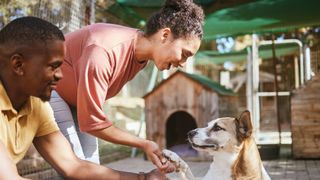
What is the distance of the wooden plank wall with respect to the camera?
6.61 metres

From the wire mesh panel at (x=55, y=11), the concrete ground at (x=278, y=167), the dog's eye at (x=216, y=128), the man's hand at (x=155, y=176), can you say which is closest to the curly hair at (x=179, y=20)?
the man's hand at (x=155, y=176)

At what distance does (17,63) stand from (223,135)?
2.19m

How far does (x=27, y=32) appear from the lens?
4.94ft

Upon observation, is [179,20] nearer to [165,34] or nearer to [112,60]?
[165,34]

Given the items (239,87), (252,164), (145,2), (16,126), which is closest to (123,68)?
(16,126)

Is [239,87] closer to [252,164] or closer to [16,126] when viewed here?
[252,164]

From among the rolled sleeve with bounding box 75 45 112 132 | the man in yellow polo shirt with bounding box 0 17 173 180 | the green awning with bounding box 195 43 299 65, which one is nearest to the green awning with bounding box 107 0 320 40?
the green awning with bounding box 195 43 299 65

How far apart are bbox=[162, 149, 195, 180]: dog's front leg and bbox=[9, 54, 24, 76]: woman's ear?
854mm

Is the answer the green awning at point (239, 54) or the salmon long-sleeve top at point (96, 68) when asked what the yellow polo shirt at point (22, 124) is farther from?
the green awning at point (239, 54)

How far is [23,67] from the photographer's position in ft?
4.97

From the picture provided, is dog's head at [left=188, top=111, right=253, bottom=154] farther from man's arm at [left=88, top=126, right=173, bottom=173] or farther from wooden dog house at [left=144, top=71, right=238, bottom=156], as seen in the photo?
wooden dog house at [left=144, top=71, right=238, bottom=156]

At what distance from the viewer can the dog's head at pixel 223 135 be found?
11.1 feet

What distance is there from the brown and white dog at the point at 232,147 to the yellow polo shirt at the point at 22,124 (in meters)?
1.68

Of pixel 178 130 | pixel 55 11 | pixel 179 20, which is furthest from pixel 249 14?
pixel 179 20
